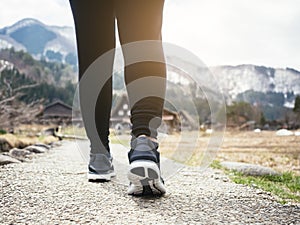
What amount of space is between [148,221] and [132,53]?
461mm

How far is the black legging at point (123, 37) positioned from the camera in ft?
3.10

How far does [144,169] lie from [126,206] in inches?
3.9

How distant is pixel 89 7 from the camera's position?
103 centimetres

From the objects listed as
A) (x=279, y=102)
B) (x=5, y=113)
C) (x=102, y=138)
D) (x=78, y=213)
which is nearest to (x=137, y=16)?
(x=102, y=138)

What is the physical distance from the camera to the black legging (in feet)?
3.10

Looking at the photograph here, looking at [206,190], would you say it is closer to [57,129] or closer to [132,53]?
[132,53]

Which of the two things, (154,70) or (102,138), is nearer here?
(154,70)

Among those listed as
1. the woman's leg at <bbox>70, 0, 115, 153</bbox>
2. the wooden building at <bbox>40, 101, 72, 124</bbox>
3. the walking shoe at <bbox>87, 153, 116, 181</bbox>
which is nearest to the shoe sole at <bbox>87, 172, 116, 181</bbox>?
the walking shoe at <bbox>87, 153, 116, 181</bbox>

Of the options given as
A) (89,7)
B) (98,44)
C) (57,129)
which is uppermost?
(89,7)

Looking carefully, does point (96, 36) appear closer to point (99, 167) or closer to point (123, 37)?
point (123, 37)

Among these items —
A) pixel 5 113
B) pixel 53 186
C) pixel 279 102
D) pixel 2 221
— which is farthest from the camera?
pixel 279 102

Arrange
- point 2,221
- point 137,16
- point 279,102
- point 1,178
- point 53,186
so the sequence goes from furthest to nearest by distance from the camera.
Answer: point 279,102 < point 1,178 < point 53,186 < point 137,16 < point 2,221

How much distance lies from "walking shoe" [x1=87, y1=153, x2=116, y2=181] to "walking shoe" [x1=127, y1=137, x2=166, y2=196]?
0.22 metres

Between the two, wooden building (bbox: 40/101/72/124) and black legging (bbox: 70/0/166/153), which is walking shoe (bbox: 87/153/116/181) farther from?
wooden building (bbox: 40/101/72/124)
